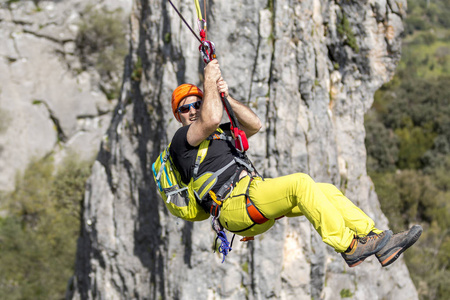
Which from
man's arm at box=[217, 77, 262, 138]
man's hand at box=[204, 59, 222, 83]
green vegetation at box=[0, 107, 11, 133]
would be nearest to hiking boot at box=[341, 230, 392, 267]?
man's arm at box=[217, 77, 262, 138]

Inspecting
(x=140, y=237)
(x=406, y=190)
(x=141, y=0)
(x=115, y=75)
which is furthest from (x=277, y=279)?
(x=406, y=190)

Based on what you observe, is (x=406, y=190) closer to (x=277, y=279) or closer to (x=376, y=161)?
(x=376, y=161)

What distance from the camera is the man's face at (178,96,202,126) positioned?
14.3 feet

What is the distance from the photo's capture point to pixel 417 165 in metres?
34.2

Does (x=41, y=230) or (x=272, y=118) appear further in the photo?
(x=41, y=230)

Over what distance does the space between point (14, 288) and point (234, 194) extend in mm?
22123

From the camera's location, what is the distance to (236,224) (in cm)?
423

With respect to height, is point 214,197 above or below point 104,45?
below

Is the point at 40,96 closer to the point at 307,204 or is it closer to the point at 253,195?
the point at 253,195

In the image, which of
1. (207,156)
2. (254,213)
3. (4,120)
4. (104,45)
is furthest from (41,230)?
(254,213)

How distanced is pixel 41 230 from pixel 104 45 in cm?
1104

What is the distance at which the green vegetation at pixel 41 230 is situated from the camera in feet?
75.3

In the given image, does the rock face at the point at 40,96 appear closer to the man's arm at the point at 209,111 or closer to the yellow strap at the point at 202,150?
the yellow strap at the point at 202,150

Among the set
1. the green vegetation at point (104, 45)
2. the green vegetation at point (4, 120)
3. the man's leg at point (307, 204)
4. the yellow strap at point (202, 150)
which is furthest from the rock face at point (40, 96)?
the man's leg at point (307, 204)
